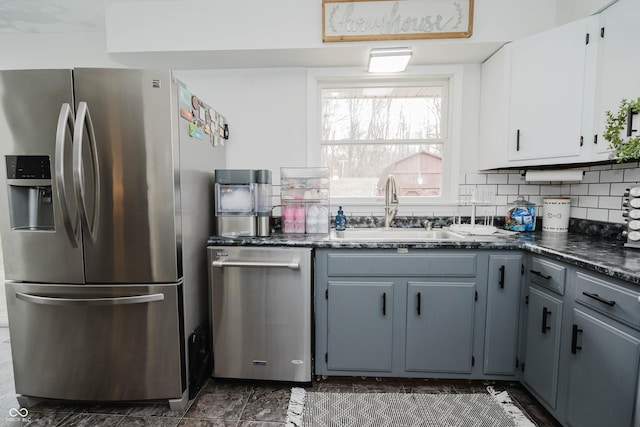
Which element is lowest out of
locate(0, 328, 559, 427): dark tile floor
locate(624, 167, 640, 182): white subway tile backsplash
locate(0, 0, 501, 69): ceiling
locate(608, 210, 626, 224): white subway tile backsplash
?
locate(0, 328, 559, 427): dark tile floor

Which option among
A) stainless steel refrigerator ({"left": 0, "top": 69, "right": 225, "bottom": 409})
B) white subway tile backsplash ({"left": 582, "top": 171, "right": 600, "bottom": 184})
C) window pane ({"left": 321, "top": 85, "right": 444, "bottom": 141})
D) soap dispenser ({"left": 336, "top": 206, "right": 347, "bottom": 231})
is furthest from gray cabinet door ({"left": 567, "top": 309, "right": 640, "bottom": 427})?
stainless steel refrigerator ({"left": 0, "top": 69, "right": 225, "bottom": 409})

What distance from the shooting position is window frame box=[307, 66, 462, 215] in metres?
2.36

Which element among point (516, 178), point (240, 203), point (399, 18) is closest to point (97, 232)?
point (240, 203)

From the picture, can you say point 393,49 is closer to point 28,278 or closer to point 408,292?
point 408,292

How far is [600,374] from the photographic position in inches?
48.8

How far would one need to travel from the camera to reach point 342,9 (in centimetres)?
198

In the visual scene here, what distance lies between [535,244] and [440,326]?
74 centimetres

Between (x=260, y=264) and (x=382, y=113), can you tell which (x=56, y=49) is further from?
(x=382, y=113)

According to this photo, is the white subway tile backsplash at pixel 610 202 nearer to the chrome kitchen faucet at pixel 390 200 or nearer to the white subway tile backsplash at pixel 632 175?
the white subway tile backsplash at pixel 632 175

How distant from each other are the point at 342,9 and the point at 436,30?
0.66 meters

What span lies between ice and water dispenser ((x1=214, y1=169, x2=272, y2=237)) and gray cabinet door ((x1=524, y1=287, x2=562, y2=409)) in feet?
5.54

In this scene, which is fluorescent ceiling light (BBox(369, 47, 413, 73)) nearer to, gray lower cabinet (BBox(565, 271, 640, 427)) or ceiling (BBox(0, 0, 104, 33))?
gray lower cabinet (BBox(565, 271, 640, 427))

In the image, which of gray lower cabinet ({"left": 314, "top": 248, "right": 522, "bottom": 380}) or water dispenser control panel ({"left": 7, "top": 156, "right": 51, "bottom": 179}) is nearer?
water dispenser control panel ({"left": 7, "top": 156, "right": 51, "bottom": 179})

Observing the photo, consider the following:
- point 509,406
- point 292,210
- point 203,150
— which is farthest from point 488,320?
point 203,150
